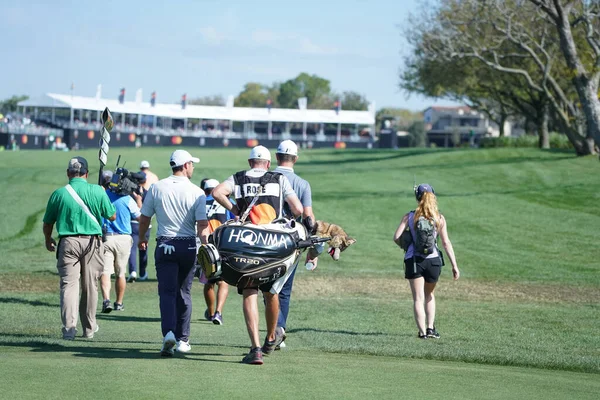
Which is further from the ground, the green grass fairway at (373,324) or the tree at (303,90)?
the tree at (303,90)

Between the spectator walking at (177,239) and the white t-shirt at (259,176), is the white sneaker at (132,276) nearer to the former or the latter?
the spectator walking at (177,239)

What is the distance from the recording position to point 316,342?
10.6 meters

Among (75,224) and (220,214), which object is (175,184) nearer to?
(75,224)

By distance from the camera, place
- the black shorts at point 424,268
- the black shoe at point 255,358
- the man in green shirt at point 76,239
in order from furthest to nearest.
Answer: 1. the black shorts at point 424,268
2. the man in green shirt at point 76,239
3. the black shoe at point 255,358

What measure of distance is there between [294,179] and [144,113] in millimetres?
102088

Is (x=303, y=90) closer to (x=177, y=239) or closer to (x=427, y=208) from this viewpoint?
(x=427, y=208)

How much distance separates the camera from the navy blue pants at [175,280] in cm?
898

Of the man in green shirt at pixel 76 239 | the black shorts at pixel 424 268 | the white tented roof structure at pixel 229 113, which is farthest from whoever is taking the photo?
the white tented roof structure at pixel 229 113

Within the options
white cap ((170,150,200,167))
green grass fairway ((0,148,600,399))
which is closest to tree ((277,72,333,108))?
green grass fairway ((0,148,600,399))

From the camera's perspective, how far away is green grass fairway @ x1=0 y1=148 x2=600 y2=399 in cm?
712

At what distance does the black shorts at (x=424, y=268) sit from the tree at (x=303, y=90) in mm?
170687

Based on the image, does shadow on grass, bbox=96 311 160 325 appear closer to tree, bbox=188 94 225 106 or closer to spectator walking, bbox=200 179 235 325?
spectator walking, bbox=200 179 235 325

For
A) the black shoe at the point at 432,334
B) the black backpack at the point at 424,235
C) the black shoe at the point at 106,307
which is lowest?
the black shoe at the point at 106,307

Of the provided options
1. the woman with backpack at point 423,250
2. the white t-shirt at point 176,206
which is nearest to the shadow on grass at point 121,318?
the woman with backpack at point 423,250
